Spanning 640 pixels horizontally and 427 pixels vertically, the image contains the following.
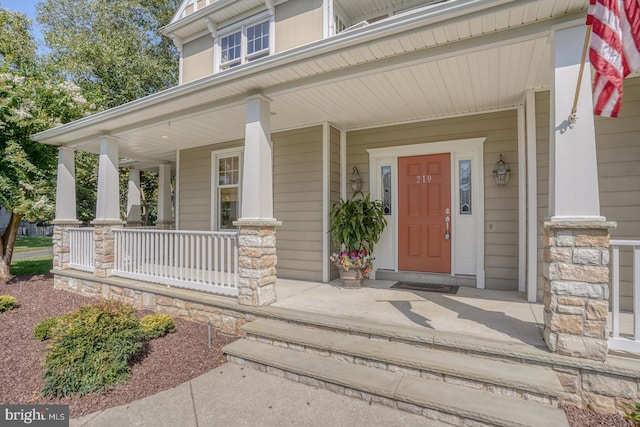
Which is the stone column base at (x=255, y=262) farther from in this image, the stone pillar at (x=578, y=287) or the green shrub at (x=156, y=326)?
the stone pillar at (x=578, y=287)

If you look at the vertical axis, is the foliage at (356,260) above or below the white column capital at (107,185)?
below

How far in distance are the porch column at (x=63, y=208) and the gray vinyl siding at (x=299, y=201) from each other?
12.9 ft

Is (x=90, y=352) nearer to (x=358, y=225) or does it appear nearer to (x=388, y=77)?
(x=358, y=225)

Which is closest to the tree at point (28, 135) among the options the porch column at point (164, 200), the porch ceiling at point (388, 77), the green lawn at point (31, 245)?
the porch ceiling at point (388, 77)

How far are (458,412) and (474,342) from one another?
1.87 ft

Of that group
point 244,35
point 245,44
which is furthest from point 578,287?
point 244,35

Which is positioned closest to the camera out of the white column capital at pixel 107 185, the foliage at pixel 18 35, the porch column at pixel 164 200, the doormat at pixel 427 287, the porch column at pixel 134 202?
the doormat at pixel 427 287

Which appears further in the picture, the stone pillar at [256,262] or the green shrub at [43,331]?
the green shrub at [43,331]

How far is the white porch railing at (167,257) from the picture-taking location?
4.08 metres

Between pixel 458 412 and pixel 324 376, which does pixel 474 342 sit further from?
pixel 324 376

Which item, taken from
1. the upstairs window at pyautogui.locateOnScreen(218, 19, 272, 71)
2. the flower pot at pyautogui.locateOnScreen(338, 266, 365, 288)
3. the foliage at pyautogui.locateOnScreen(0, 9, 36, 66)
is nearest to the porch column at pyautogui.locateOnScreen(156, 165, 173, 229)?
the upstairs window at pyautogui.locateOnScreen(218, 19, 272, 71)

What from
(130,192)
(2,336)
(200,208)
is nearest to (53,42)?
(130,192)

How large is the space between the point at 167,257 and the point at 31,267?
6559mm

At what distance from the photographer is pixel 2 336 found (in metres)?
3.82
